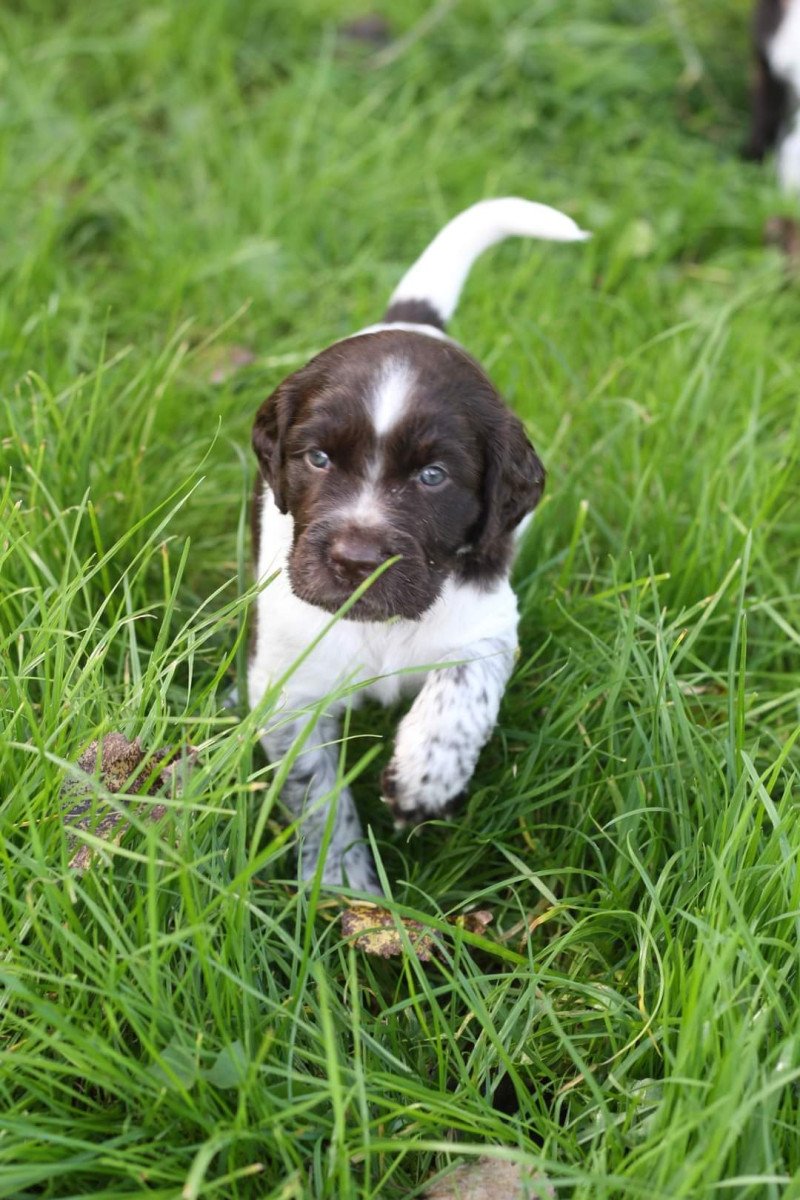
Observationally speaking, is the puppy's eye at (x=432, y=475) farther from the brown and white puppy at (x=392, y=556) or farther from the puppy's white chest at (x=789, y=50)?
the puppy's white chest at (x=789, y=50)

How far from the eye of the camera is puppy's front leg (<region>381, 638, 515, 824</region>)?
8.72 ft

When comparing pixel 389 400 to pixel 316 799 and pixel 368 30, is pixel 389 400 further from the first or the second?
pixel 368 30

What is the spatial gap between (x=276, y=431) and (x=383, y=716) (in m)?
0.76

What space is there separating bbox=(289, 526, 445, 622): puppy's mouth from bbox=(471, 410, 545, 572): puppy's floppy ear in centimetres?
A: 24

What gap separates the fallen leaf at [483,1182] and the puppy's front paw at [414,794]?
727mm

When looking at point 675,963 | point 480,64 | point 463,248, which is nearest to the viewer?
point 675,963

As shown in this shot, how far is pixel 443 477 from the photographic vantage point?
2666 mm

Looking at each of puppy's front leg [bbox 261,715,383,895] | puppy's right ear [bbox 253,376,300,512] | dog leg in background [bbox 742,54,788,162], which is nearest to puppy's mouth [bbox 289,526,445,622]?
puppy's right ear [bbox 253,376,300,512]

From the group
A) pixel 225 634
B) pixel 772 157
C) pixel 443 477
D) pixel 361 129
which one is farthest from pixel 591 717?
pixel 772 157

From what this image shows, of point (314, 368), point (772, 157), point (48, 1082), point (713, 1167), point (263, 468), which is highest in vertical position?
point (314, 368)

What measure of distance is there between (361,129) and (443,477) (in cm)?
310

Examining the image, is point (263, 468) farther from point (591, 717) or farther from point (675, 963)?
point (675, 963)

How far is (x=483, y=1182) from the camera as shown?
2.14m

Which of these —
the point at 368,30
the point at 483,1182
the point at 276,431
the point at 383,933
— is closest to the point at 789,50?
the point at 368,30
